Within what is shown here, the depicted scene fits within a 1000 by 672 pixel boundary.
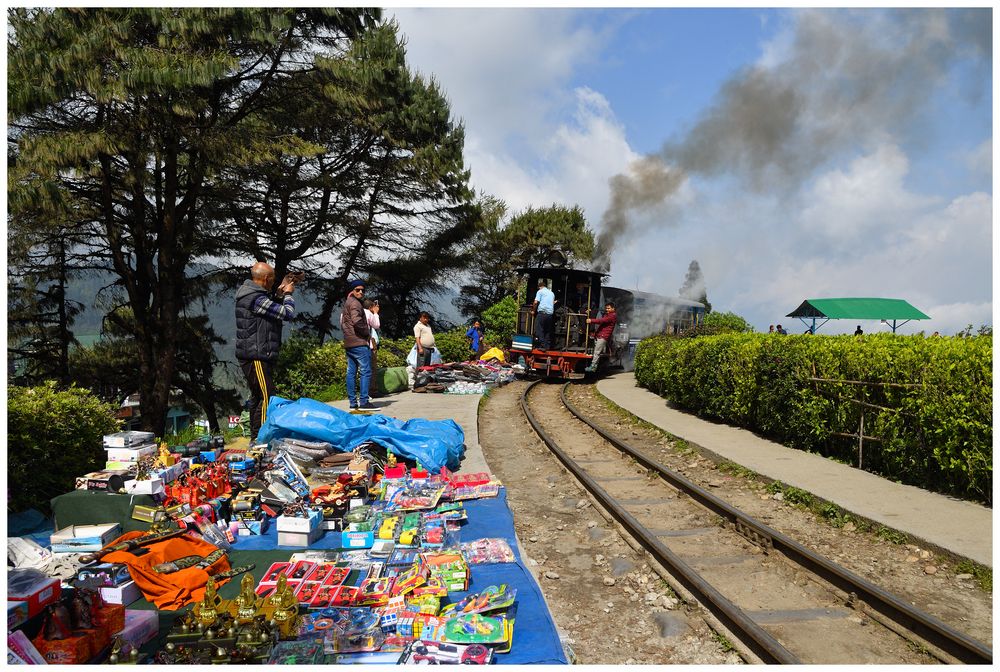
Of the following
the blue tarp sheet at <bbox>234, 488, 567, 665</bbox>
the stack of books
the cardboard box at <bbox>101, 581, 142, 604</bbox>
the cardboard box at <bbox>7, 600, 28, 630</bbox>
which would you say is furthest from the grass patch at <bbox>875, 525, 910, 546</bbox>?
the stack of books

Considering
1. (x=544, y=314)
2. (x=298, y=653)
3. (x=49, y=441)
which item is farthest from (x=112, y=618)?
(x=544, y=314)

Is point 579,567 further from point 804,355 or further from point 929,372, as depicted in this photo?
point 804,355

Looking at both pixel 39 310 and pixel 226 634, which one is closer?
pixel 226 634

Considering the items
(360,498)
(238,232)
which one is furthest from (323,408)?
(238,232)

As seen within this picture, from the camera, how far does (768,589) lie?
4387 millimetres

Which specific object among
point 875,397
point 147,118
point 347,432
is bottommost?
point 347,432

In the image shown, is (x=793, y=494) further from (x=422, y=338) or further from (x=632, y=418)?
(x=422, y=338)

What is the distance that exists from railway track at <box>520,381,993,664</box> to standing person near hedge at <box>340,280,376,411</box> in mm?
4661

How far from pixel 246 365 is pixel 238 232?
12.4m

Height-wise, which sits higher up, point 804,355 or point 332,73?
point 332,73

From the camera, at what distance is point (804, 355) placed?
27.1 feet

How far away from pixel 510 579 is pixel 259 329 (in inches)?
184

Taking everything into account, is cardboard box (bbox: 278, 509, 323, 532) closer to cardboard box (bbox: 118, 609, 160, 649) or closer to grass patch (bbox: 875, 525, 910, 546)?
cardboard box (bbox: 118, 609, 160, 649)

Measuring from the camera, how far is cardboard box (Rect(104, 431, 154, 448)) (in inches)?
224
